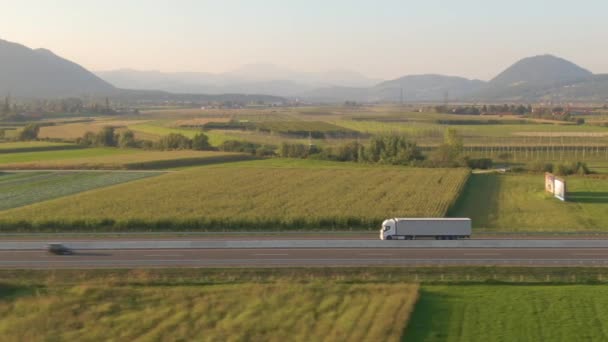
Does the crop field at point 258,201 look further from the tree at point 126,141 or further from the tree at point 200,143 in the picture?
the tree at point 126,141

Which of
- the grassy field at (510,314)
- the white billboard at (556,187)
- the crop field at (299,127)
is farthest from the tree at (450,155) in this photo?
the grassy field at (510,314)

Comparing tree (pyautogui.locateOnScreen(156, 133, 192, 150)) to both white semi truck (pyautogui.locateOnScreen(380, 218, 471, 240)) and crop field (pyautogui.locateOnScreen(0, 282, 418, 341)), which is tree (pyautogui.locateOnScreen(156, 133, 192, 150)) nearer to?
white semi truck (pyautogui.locateOnScreen(380, 218, 471, 240))

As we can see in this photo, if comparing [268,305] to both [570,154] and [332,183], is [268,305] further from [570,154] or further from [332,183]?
[570,154]

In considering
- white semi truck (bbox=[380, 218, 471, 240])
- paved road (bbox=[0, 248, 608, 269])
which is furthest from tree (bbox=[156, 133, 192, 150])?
white semi truck (bbox=[380, 218, 471, 240])

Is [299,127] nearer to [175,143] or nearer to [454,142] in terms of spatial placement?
[175,143]

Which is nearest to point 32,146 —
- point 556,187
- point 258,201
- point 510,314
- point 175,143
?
point 175,143

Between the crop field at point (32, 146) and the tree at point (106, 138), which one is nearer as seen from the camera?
the crop field at point (32, 146)
